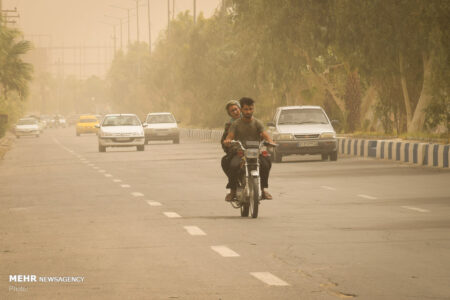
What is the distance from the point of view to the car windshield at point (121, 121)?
49.2m

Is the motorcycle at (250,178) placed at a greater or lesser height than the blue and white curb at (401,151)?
greater

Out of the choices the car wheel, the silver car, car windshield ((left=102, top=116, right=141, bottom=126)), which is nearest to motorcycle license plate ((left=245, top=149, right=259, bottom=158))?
the silver car

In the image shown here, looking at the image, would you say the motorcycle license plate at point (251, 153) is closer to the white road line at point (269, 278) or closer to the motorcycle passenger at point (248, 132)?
the motorcycle passenger at point (248, 132)

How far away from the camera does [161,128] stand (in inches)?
2272

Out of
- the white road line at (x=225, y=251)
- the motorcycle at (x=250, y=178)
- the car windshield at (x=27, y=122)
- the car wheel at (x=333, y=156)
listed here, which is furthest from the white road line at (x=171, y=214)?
the car windshield at (x=27, y=122)

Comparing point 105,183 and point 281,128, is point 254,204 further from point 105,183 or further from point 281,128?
point 281,128

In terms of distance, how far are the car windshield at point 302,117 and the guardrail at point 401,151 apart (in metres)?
2.19

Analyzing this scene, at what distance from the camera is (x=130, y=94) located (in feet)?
520

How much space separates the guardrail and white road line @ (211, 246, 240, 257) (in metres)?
18.7

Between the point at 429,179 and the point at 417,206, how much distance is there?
7.30 m

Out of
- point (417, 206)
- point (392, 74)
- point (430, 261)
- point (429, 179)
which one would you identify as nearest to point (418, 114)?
point (392, 74)

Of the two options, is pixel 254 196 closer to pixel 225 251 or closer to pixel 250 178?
pixel 250 178

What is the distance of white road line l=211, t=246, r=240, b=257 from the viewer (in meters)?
11.7

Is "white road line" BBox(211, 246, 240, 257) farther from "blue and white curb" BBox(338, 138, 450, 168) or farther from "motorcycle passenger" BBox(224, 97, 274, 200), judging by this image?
"blue and white curb" BBox(338, 138, 450, 168)
